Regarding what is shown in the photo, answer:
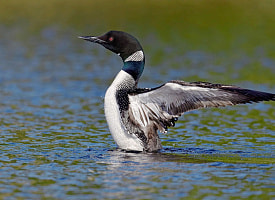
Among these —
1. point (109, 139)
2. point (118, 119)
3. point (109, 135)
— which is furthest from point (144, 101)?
point (109, 135)

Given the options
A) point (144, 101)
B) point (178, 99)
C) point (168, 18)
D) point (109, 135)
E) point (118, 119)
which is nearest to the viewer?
point (178, 99)

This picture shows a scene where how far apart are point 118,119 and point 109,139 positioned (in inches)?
60.1

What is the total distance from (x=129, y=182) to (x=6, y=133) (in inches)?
162

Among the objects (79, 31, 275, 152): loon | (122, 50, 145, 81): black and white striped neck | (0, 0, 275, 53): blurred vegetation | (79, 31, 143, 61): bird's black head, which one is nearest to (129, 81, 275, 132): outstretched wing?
(79, 31, 275, 152): loon

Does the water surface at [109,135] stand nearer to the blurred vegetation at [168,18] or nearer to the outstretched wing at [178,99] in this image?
the outstretched wing at [178,99]

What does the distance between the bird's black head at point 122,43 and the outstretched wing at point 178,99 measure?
771 millimetres

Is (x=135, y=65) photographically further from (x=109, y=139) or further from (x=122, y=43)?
(x=109, y=139)

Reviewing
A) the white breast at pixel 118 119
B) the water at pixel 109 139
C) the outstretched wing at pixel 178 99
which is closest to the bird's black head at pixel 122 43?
the white breast at pixel 118 119

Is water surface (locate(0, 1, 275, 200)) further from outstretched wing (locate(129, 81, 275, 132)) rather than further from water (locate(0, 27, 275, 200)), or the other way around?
outstretched wing (locate(129, 81, 275, 132))

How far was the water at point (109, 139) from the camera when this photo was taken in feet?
26.1

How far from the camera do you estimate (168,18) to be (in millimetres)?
28781

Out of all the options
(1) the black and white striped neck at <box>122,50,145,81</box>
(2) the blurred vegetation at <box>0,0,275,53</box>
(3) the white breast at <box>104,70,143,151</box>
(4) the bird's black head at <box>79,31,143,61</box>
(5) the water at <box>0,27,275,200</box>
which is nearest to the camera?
(5) the water at <box>0,27,275,200</box>

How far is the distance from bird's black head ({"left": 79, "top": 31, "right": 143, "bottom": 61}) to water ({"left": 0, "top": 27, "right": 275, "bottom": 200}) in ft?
5.19

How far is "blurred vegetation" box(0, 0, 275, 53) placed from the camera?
24.5 meters
